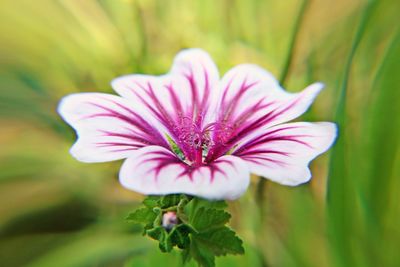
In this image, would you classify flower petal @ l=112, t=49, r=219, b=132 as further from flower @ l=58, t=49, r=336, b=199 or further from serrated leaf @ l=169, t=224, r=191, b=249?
serrated leaf @ l=169, t=224, r=191, b=249

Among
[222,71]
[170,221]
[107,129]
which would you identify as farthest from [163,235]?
[222,71]

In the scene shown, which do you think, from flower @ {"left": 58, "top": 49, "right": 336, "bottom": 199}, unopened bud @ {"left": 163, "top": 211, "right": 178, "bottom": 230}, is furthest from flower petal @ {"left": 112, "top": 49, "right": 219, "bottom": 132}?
→ unopened bud @ {"left": 163, "top": 211, "right": 178, "bottom": 230}

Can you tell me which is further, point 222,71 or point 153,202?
point 222,71

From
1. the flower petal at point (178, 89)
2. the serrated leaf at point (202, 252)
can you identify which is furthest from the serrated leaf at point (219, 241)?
the flower petal at point (178, 89)

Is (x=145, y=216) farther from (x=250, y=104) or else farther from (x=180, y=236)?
(x=250, y=104)

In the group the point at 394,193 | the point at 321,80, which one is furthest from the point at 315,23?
the point at 394,193

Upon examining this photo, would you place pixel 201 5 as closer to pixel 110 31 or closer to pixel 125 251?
pixel 110 31
